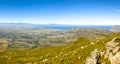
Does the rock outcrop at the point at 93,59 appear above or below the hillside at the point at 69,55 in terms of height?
above

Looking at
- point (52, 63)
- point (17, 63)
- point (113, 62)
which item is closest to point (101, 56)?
point (113, 62)

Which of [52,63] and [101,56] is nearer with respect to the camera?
[101,56]

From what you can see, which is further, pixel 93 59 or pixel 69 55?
pixel 69 55

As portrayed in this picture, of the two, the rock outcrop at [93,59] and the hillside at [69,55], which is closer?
the rock outcrop at [93,59]

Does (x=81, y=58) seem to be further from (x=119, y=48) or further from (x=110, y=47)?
(x=119, y=48)

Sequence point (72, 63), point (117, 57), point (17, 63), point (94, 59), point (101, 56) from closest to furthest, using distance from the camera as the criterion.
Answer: point (117, 57) < point (94, 59) < point (101, 56) < point (72, 63) < point (17, 63)

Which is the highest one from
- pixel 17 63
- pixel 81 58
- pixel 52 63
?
pixel 81 58

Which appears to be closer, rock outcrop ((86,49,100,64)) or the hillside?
rock outcrop ((86,49,100,64))

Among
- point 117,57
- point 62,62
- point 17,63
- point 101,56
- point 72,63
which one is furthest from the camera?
point 17,63

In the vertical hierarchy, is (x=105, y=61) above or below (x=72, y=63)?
above

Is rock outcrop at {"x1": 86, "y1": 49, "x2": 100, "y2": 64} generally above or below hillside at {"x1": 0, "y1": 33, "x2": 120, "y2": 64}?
above

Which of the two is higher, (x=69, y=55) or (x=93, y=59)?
(x=93, y=59)
